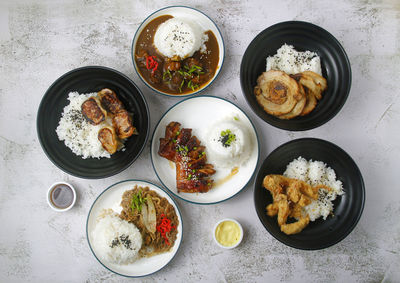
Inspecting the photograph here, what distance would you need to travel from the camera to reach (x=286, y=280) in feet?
12.2

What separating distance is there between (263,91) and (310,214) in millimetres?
1454

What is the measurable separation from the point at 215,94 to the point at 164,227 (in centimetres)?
165

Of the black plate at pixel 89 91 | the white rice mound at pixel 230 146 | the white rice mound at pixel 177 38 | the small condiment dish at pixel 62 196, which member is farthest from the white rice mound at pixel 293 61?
the small condiment dish at pixel 62 196

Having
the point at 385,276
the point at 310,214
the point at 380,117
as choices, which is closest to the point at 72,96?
the point at 310,214

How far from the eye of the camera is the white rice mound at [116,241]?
11.2 ft

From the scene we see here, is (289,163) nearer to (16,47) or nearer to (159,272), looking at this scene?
(159,272)

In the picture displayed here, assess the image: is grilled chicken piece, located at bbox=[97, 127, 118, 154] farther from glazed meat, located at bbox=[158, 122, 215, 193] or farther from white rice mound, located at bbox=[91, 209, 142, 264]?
white rice mound, located at bbox=[91, 209, 142, 264]

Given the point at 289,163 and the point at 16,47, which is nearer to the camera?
the point at 289,163

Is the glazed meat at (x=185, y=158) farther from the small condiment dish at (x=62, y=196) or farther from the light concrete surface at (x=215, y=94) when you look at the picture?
the small condiment dish at (x=62, y=196)

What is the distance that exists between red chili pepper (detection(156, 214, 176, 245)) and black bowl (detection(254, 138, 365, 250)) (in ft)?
3.33

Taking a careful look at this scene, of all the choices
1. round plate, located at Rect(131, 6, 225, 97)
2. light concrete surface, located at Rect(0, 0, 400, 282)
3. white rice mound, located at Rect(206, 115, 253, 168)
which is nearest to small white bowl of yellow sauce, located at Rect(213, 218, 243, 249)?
light concrete surface, located at Rect(0, 0, 400, 282)

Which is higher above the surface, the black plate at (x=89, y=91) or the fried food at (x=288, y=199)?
the fried food at (x=288, y=199)

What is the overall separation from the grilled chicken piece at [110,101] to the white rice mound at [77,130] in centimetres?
16

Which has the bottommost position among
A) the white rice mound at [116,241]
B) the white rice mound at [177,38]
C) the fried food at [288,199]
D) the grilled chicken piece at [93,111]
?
the white rice mound at [116,241]
